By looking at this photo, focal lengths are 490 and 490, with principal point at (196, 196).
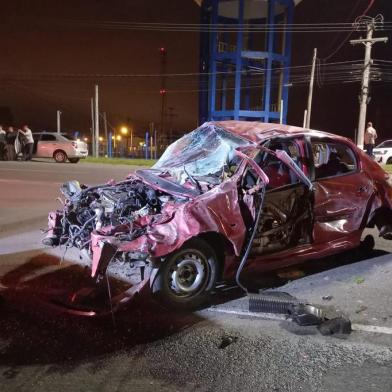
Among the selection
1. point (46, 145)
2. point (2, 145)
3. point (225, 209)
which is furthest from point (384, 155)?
point (225, 209)

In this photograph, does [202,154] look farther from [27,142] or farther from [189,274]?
[27,142]

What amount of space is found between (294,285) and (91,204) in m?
2.40

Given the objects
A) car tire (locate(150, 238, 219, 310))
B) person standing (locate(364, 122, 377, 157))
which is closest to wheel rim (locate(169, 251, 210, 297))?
car tire (locate(150, 238, 219, 310))

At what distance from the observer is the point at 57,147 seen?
24422 millimetres

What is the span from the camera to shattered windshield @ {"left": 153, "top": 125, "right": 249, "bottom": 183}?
17.2 feet

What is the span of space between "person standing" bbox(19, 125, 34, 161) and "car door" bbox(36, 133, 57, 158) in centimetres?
37

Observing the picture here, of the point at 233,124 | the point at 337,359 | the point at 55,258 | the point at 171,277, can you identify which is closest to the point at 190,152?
the point at 233,124

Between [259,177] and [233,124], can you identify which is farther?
[233,124]

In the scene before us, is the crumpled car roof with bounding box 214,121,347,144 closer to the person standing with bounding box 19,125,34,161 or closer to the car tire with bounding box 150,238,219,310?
the car tire with bounding box 150,238,219,310

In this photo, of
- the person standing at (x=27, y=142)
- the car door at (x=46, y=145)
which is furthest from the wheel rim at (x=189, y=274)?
the person standing at (x=27, y=142)

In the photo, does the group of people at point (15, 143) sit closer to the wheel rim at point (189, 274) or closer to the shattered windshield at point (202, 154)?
the shattered windshield at point (202, 154)

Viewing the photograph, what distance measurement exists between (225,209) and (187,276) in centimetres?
73

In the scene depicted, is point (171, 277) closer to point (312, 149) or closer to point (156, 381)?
point (156, 381)

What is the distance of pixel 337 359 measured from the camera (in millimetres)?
3631
